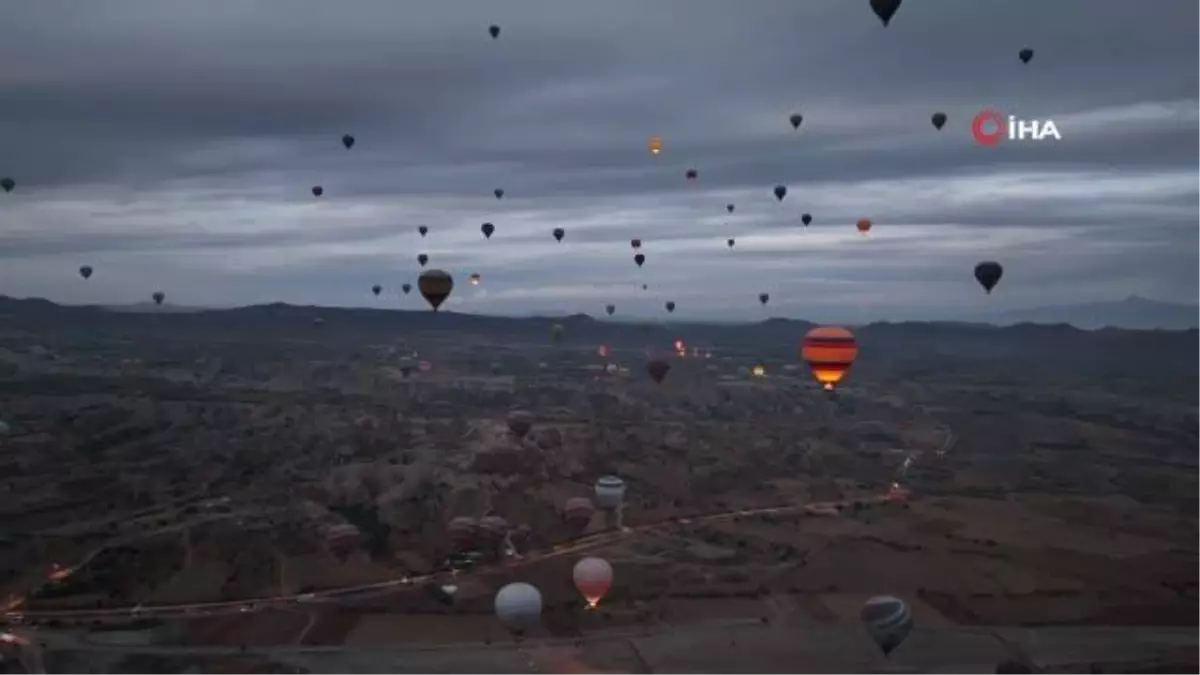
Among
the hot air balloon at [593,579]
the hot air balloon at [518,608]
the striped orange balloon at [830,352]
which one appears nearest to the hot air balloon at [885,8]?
the striped orange balloon at [830,352]

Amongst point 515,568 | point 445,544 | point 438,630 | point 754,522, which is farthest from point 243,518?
point 754,522

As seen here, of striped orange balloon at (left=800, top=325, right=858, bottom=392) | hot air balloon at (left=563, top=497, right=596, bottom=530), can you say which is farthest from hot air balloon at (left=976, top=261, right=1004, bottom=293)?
hot air balloon at (left=563, top=497, right=596, bottom=530)

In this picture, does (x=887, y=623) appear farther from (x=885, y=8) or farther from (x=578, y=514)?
(x=578, y=514)

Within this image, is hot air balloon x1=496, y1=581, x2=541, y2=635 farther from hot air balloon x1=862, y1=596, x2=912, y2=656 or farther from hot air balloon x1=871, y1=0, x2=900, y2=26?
hot air balloon x1=871, y1=0, x2=900, y2=26

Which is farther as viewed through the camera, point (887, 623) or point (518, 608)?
point (518, 608)

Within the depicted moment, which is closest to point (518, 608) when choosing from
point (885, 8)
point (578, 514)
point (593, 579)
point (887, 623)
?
point (593, 579)

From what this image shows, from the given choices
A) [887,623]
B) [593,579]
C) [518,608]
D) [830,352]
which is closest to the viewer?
[887,623]
